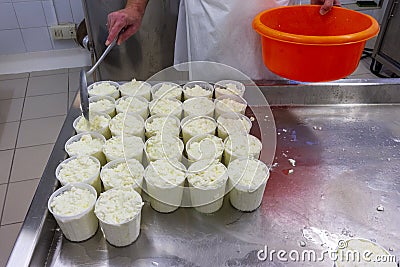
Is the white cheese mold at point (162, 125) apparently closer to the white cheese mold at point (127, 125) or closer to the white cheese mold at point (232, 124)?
the white cheese mold at point (127, 125)

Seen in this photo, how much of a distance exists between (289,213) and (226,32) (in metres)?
0.71

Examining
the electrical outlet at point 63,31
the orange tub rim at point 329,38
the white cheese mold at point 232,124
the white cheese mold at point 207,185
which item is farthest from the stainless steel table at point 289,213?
the electrical outlet at point 63,31

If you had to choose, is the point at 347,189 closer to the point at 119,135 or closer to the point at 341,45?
the point at 341,45

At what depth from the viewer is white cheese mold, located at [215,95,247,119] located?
116 centimetres

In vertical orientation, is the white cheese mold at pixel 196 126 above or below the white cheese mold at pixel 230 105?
below

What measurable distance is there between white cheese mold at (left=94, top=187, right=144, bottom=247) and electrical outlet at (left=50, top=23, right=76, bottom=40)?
237 cm

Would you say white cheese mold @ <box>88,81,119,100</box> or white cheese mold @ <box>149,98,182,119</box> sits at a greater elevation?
white cheese mold @ <box>88,81,119,100</box>

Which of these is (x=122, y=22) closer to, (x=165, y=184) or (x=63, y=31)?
(x=165, y=184)

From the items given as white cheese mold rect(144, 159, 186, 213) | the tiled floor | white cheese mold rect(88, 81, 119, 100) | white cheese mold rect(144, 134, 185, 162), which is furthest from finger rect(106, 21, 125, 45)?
the tiled floor

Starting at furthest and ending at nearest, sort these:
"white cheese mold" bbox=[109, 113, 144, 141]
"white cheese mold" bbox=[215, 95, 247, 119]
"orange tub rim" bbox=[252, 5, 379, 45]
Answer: "white cheese mold" bbox=[215, 95, 247, 119] → "white cheese mold" bbox=[109, 113, 144, 141] → "orange tub rim" bbox=[252, 5, 379, 45]

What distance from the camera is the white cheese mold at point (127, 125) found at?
1.06m

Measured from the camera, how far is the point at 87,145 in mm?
1010

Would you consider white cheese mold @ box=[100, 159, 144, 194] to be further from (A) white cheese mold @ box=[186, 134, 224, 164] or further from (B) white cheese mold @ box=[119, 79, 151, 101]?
(B) white cheese mold @ box=[119, 79, 151, 101]

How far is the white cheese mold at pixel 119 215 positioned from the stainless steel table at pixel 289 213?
3 centimetres
